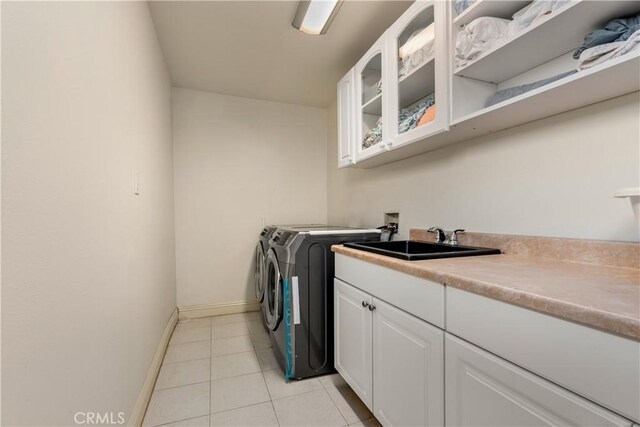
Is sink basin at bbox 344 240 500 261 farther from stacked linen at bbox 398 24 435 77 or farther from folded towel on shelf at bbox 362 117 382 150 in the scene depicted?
stacked linen at bbox 398 24 435 77

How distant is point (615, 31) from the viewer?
2.87ft

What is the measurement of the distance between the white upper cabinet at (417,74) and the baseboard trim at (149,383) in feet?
6.53

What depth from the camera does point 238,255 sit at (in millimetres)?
3131

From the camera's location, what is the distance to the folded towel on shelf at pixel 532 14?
3.07 ft

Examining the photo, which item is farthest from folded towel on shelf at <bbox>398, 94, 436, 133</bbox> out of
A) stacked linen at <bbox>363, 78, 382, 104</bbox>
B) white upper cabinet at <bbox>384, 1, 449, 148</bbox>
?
stacked linen at <bbox>363, 78, 382, 104</bbox>

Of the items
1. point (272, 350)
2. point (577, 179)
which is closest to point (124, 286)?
point (272, 350)

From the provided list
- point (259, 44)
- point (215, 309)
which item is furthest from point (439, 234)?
point (215, 309)

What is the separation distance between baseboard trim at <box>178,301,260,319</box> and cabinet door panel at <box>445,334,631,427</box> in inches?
101

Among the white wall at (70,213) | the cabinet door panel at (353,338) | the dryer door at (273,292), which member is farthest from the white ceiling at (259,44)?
the cabinet door panel at (353,338)

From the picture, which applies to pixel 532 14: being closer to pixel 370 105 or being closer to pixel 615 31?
pixel 615 31

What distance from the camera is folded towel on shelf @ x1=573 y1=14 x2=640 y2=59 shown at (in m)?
0.85

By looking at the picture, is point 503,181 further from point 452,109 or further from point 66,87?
point 66,87

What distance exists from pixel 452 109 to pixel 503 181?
434mm

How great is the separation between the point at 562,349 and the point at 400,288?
0.57m
